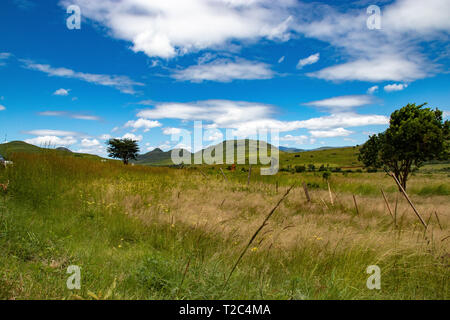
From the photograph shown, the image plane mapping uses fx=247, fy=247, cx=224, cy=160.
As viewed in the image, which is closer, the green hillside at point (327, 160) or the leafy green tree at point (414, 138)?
the leafy green tree at point (414, 138)

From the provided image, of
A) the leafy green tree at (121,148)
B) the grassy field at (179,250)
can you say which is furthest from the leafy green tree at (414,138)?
the leafy green tree at (121,148)

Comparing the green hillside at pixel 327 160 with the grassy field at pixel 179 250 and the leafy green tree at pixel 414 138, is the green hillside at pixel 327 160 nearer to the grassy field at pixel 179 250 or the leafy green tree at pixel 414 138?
the leafy green tree at pixel 414 138

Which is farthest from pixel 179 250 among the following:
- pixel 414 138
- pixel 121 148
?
pixel 121 148

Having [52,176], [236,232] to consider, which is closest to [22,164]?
[52,176]

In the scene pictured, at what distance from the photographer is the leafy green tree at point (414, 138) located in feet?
50.2

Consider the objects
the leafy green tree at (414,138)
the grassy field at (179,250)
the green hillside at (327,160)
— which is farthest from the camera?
Answer: the green hillside at (327,160)

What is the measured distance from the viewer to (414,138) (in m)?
15.7

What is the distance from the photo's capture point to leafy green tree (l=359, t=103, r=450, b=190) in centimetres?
1531

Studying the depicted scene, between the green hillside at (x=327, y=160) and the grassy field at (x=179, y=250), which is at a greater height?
the green hillside at (x=327, y=160)

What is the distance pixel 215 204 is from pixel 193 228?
328 cm

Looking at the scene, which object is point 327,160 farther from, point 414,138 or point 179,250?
point 179,250

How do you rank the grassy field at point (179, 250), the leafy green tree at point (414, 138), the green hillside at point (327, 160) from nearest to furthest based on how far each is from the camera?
the grassy field at point (179, 250) < the leafy green tree at point (414, 138) < the green hillside at point (327, 160)

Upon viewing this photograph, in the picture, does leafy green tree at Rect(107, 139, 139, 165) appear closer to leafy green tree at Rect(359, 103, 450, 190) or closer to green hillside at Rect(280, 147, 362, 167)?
green hillside at Rect(280, 147, 362, 167)

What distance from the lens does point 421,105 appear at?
16141mm
